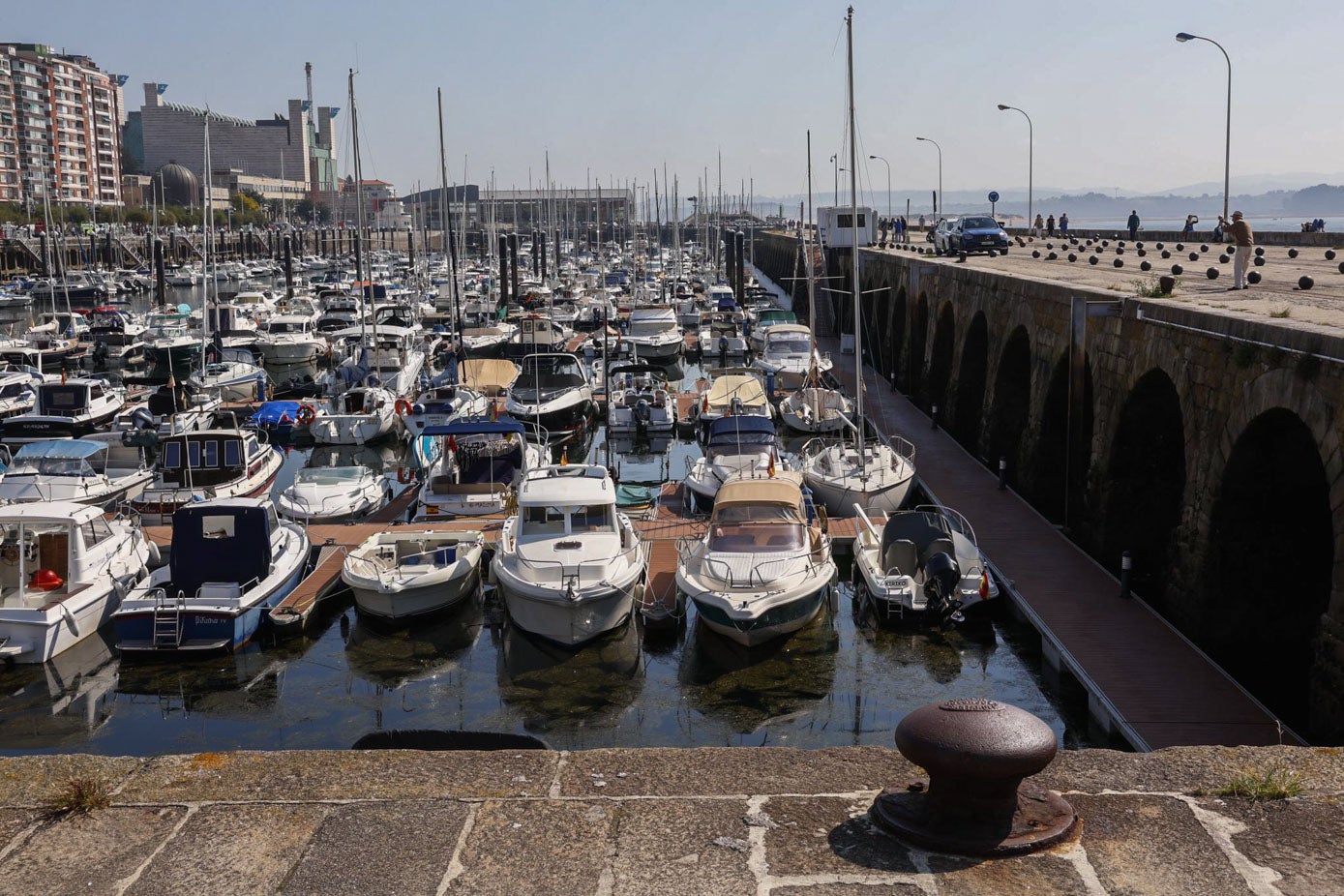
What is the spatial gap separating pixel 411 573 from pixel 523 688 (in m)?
3.24

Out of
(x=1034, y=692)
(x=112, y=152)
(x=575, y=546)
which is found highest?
(x=112, y=152)

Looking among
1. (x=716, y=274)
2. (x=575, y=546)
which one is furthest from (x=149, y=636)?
(x=716, y=274)

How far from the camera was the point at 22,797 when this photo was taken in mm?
7375

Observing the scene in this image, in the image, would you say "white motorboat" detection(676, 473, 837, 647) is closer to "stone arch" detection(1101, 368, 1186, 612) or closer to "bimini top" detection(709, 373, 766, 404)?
"stone arch" detection(1101, 368, 1186, 612)

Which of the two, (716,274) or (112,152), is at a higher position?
(112,152)

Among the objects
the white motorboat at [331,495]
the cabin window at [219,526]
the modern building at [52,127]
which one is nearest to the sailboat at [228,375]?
the white motorboat at [331,495]

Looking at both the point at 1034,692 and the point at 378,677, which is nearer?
the point at 1034,692

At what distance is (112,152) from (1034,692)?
173519 mm

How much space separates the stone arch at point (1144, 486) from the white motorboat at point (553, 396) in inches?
657

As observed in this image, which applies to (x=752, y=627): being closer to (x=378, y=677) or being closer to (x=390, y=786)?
(x=378, y=677)

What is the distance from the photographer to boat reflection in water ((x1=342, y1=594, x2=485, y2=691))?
17422mm

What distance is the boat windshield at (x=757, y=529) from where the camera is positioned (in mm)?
18609

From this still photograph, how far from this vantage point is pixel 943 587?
59.0 ft

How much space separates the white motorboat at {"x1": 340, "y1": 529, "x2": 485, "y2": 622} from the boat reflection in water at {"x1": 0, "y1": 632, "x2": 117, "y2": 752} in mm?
3608
